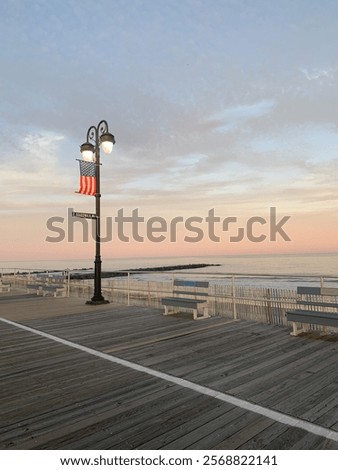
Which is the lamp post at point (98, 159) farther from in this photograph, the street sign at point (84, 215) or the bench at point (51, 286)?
the bench at point (51, 286)

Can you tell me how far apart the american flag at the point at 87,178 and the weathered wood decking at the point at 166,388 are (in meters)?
5.18

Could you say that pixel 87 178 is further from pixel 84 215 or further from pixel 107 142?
pixel 107 142

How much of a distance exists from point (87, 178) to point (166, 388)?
8.18 meters

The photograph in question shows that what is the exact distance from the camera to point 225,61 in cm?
1344

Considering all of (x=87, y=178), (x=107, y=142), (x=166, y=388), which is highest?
(x=107, y=142)

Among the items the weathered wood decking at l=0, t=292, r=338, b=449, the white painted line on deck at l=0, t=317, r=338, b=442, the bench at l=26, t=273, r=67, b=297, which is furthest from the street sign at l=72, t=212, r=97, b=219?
the white painted line on deck at l=0, t=317, r=338, b=442

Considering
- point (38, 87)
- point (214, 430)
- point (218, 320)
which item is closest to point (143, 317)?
point (218, 320)

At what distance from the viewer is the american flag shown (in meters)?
9.88

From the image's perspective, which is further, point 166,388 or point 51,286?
point 51,286

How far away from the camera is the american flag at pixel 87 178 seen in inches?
389

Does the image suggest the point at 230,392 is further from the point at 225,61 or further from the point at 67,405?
the point at 225,61

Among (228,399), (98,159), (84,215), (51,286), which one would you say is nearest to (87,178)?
(98,159)

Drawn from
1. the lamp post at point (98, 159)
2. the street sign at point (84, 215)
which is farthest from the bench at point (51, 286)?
the street sign at point (84, 215)

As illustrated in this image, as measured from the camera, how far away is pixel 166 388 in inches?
134
